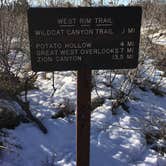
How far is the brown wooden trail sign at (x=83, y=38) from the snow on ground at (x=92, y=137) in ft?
6.12

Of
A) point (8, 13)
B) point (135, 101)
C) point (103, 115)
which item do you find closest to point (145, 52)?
point (135, 101)

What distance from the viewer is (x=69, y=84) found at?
22.1ft

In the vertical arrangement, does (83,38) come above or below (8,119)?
above

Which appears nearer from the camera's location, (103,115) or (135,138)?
(135,138)

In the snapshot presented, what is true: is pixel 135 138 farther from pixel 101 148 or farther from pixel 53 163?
pixel 53 163

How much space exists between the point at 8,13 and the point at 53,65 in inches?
97.5

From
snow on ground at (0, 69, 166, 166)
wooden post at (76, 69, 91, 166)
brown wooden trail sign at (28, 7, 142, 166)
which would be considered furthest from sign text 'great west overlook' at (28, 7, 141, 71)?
snow on ground at (0, 69, 166, 166)

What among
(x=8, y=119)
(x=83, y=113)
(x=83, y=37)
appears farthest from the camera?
(x=8, y=119)

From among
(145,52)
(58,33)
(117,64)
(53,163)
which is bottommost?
(53,163)

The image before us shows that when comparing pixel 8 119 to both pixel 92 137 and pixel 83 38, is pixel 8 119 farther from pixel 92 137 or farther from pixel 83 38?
pixel 83 38

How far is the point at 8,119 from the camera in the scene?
5.36m

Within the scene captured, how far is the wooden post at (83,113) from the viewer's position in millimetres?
3467

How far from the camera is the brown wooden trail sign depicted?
3.21m

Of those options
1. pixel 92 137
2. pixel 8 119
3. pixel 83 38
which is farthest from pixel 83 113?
pixel 8 119
